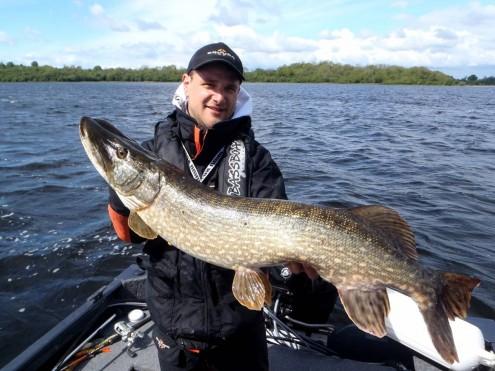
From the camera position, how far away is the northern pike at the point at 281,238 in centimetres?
213

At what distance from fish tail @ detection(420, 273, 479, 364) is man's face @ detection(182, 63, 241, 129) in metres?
1.60

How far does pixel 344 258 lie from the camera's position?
2131 mm

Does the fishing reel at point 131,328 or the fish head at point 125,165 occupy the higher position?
the fish head at point 125,165

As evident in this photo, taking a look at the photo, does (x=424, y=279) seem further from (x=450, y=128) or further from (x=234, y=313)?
(x=450, y=128)

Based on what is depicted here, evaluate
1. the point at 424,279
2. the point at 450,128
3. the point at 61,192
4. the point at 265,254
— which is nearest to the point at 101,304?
the point at 265,254

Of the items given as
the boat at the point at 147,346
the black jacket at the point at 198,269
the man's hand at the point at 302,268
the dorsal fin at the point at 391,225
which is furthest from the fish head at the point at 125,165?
the boat at the point at 147,346

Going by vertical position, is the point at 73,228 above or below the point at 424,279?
below

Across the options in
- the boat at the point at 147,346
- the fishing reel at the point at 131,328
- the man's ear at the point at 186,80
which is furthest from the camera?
the fishing reel at the point at 131,328

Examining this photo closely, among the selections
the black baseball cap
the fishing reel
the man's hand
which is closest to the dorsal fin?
the man's hand

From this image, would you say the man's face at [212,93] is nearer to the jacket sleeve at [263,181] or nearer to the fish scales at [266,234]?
the jacket sleeve at [263,181]

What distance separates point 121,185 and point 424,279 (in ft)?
5.83

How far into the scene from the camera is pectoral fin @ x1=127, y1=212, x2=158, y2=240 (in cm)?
230

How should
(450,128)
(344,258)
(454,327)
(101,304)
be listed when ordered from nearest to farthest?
(344,258), (454,327), (101,304), (450,128)

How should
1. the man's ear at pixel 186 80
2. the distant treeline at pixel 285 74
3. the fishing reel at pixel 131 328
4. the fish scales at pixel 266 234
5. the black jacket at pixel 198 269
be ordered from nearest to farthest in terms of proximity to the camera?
1. the fish scales at pixel 266 234
2. the black jacket at pixel 198 269
3. the man's ear at pixel 186 80
4. the fishing reel at pixel 131 328
5. the distant treeline at pixel 285 74
